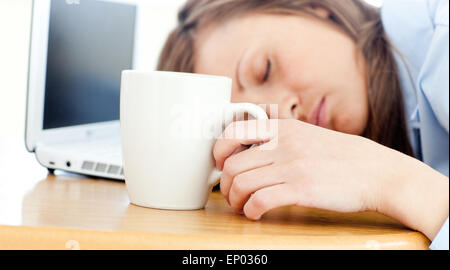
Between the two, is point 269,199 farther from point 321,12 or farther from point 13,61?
point 13,61

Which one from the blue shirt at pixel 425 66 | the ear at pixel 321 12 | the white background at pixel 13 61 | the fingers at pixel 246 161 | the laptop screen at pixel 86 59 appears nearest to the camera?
the fingers at pixel 246 161

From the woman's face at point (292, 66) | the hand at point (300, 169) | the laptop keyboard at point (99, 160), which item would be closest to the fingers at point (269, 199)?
the hand at point (300, 169)

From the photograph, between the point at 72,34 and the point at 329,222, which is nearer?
the point at 329,222

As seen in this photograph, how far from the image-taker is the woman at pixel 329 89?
17.3 inches

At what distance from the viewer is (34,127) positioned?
0.78 metres

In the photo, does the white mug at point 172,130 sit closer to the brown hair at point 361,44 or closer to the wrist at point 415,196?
the wrist at point 415,196

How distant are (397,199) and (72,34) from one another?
2.16 feet

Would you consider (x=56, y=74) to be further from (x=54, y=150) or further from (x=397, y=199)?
(x=397, y=199)

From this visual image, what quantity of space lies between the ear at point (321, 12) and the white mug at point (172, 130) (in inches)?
22.2

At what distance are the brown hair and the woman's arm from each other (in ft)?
1.59

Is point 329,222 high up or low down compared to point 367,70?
down
